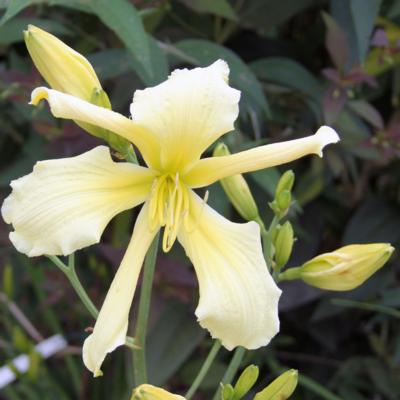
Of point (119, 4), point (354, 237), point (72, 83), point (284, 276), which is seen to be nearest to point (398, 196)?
point (354, 237)

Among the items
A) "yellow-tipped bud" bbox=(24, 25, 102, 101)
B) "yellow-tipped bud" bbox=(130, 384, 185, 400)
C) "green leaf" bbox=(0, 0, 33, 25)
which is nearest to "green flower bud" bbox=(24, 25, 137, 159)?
"yellow-tipped bud" bbox=(24, 25, 102, 101)

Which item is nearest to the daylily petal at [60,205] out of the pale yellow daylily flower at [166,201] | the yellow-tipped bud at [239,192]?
the pale yellow daylily flower at [166,201]

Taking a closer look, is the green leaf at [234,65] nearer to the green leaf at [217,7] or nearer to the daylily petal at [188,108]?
the green leaf at [217,7]

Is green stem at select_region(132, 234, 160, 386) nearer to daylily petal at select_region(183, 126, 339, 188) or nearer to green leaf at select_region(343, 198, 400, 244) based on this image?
daylily petal at select_region(183, 126, 339, 188)

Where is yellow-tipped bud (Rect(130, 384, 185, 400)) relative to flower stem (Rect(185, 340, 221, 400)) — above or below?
above

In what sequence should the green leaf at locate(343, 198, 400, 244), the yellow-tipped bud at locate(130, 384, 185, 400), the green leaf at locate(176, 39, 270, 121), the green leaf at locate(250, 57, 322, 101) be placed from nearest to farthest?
the yellow-tipped bud at locate(130, 384, 185, 400)
the green leaf at locate(176, 39, 270, 121)
the green leaf at locate(250, 57, 322, 101)
the green leaf at locate(343, 198, 400, 244)

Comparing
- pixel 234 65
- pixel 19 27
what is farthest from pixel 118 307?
pixel 19 27

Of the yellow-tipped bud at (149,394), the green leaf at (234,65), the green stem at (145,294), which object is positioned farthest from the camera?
the green leaf at (234,65)
